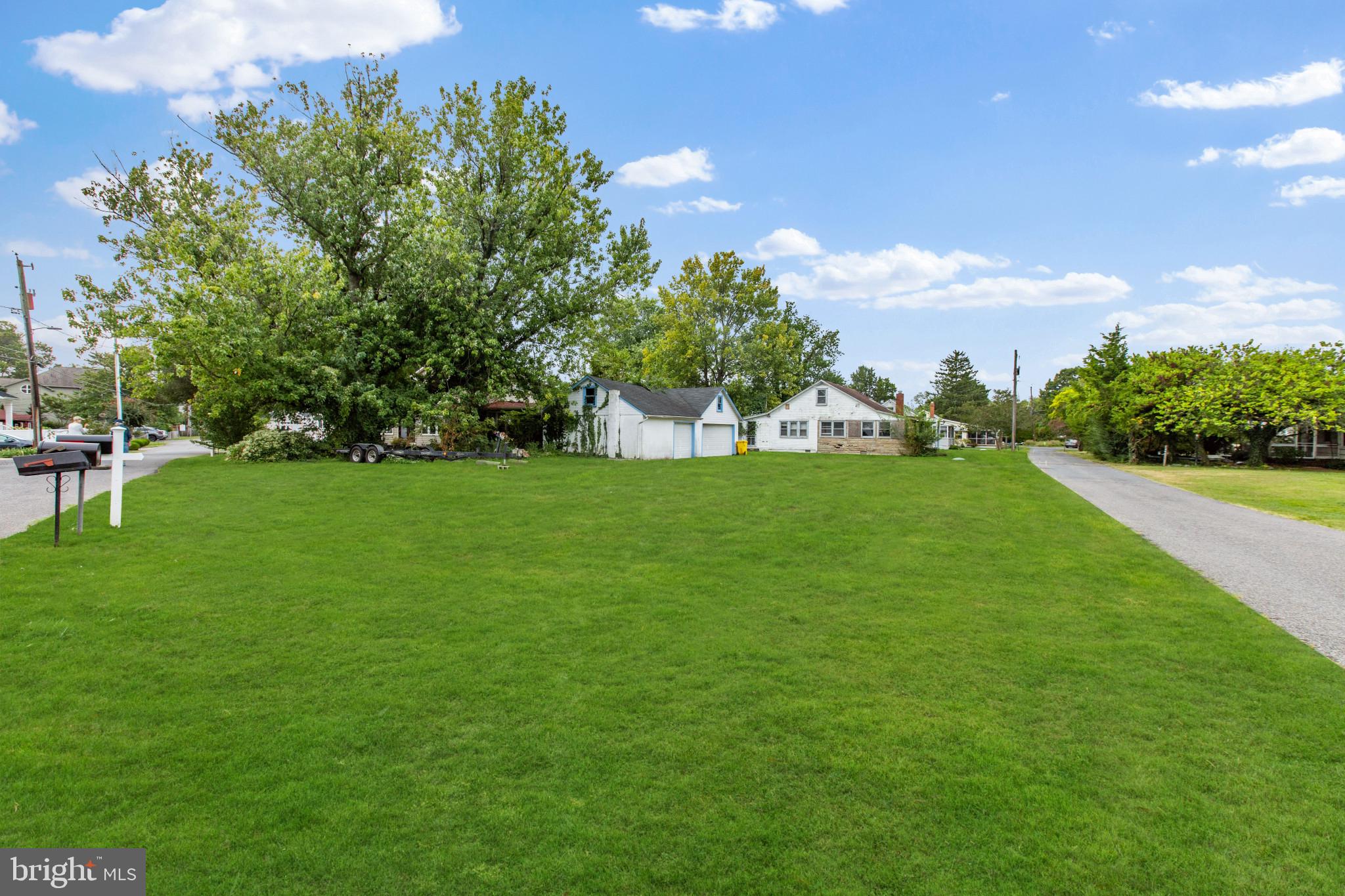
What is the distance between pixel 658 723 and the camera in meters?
4.42

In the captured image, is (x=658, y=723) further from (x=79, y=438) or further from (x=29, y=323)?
(x=29, y=323)

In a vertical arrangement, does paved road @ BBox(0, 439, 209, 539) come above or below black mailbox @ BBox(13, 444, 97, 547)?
below

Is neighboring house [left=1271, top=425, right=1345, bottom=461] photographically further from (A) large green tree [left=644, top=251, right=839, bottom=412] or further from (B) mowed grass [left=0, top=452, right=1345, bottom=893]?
(B) mowed grass [left=0, top=452, right=1345, bottom=893]

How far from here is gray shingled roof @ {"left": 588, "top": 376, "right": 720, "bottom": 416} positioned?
31.9 m

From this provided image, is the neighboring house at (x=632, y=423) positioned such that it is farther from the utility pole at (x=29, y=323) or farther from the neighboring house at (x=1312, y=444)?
the neighboring house at (x=1312, y=444)

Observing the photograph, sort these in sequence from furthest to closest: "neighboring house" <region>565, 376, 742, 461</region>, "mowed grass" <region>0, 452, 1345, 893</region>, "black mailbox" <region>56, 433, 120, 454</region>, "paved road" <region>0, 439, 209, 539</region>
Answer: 1. "neighboring house" <region>565, 376, 742, 461</region>
2. "black mailbox" <region>56, 433, 120, 454</region>
3. "paved road" <region>0, 439, 209, 539</region>
4. "mowed grass" <region>0, 452, 1345, 893</region>

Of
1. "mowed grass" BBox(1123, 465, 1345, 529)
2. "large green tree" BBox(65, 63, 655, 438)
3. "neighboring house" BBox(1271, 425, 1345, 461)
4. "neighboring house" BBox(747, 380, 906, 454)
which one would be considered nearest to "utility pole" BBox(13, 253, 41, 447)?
"large green tree" BBox(65, 63, 655, 438)

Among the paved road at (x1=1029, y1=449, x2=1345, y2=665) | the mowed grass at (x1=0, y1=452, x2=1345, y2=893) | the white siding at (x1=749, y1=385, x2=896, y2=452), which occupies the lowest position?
the mowed grass at (x1=0, y1=452, x2=1345, y2=893)

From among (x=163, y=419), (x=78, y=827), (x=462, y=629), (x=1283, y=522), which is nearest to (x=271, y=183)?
(x=462, y=629)

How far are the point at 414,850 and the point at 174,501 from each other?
13444 mm

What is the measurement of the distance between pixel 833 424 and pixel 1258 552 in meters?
31.9

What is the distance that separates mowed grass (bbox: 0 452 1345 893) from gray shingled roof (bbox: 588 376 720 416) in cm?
2282

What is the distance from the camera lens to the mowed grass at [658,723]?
3141mm

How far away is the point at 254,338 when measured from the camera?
78.4ft
